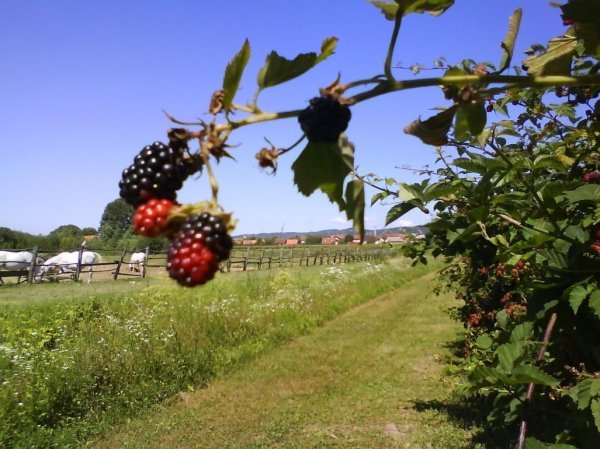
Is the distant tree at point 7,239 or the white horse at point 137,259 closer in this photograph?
the white horse at point 137,259

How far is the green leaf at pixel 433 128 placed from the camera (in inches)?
33.0

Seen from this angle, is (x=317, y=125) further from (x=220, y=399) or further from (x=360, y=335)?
(x=360, y=335)

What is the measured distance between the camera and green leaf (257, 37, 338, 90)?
71 centimetres

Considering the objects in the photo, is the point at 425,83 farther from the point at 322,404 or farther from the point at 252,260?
the point at 252,260

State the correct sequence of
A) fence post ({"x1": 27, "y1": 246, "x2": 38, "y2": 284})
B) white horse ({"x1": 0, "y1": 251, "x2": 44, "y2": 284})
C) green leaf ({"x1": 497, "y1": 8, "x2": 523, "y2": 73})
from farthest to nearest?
white horse ({"x1": 0, "y1": 251, "x2": 44, "y2": 284}), fence post ({"x1": 27, "y1": 246, "x2": 38, "y2": 284}), green leaf ({"x1": 497, "y1": 8, "x2": 523, "y2": 73})

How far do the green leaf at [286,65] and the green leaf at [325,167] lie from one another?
0.31 ft

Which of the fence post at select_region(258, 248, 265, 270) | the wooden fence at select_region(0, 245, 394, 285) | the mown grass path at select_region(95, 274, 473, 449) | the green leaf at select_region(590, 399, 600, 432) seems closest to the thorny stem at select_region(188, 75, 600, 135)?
the green leaf at select_region(590, 399, 600, 432)

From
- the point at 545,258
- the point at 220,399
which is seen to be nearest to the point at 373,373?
the point at 220,399

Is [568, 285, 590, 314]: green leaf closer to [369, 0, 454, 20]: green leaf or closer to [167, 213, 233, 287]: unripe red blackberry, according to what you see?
[369, 0, 454, 20]: green leaf

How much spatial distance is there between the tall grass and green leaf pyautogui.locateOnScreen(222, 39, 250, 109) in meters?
6.13

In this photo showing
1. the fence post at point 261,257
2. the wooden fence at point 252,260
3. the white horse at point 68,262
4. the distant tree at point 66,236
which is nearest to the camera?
the wooden fence at point 252,260

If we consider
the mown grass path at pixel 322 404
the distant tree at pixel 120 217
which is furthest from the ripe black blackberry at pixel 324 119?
the mown grass path at pixel 322 404

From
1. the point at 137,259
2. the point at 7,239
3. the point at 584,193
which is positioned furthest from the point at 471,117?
the point at 7,239

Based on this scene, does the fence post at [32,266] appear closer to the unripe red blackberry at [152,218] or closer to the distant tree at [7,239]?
the distant tree at [7,239]
